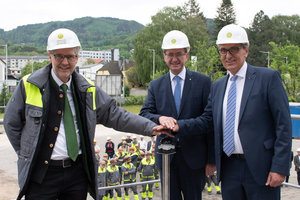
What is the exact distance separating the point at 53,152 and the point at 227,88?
5.24ft

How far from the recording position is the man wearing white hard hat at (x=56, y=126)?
2.29m

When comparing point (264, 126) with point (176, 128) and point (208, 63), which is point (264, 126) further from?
point (208, 63)

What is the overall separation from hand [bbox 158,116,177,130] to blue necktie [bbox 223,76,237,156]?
18.8 inches

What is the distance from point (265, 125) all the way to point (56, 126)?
65.5 inches

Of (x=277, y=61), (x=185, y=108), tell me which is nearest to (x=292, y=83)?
(x=277, y=61)

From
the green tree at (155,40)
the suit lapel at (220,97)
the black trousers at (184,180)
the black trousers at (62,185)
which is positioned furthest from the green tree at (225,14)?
the black trousers at (62,185)

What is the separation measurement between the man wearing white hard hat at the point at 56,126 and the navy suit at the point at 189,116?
2.31ft

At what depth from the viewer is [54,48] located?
7.73 feet

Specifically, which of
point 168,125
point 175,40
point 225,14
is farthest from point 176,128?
point 225,14

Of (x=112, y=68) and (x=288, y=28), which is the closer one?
(x=288, y=28)

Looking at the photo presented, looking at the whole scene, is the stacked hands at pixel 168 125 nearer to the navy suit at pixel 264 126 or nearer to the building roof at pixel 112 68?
the navy suit at pixel 264 126

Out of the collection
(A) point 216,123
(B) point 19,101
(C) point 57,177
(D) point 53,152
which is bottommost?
(C) point 57,177

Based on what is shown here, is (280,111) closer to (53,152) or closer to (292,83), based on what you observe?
(53,152)

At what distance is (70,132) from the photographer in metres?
2.43
